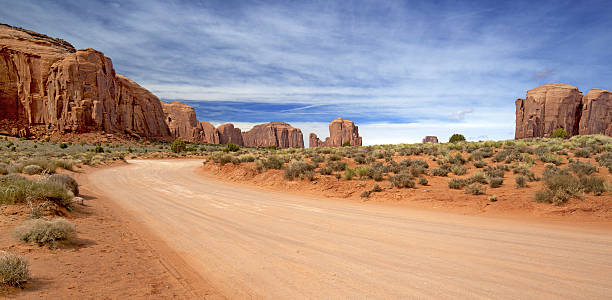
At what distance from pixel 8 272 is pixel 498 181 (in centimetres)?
1385

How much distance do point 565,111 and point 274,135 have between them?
453ft

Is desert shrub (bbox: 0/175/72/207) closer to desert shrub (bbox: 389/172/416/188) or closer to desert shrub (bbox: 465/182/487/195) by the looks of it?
desert shrub (bbox: 389/172/416/188)

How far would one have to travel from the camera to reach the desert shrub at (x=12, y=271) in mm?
2715

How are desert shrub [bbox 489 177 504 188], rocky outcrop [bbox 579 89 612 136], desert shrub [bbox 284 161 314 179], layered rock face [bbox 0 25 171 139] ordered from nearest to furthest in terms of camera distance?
1. desert shrub [bbox 489 177 504 188]
2. desert shrub [bbox 284 161 314 179]
3. layered rock face [bbox 0 25 171 139]
4. rocky outcrop [bbox 579 89 612 136]

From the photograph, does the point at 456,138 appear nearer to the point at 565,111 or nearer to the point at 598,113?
the point at 565,111

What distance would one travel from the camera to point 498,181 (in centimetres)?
1081

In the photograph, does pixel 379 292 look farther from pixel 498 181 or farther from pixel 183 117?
pixel 183 117

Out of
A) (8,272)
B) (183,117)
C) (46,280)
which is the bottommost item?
(46,280)

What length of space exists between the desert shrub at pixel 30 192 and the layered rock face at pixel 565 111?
9738cm

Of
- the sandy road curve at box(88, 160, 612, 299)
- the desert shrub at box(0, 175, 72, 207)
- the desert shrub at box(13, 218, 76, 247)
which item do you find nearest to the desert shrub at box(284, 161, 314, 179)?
the sandy road curve at box(88, 160, 612, 299)

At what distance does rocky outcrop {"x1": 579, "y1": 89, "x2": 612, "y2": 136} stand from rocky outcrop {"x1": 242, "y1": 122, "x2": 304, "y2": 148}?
13441 centimetres

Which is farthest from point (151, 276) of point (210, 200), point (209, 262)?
point (210, 200)

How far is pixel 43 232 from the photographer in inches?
170

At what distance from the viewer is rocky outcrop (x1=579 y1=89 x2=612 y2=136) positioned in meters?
70.1
